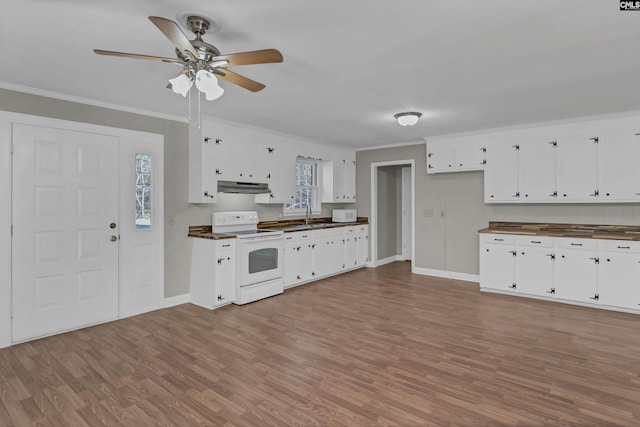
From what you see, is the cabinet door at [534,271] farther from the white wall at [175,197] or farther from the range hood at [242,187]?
the white wall at [175,197]

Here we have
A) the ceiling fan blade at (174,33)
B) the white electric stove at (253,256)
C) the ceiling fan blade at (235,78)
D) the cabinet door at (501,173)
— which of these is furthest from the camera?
the cabinet door at (501,173)

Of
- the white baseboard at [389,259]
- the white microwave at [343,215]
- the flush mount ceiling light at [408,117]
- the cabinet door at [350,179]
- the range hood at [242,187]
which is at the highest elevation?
the flush mount ceiling light at [408,117]

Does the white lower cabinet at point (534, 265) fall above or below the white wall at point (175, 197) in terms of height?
below

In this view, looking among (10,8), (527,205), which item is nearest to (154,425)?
(10,8)

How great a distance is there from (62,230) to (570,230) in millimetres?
6404

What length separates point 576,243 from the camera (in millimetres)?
4336

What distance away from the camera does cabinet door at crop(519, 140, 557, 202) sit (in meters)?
4.79

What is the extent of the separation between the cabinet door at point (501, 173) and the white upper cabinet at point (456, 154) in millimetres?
137

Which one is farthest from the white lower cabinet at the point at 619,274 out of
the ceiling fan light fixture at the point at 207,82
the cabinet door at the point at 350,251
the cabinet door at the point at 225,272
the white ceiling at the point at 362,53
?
the ceiling fan light fixture at the point at 207,82

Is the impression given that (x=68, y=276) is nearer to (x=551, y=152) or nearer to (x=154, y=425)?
(x=154, y=425)

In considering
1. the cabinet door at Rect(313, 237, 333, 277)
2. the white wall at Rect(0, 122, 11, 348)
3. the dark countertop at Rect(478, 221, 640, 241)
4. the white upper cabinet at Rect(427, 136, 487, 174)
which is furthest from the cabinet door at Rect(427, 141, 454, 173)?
the white wall at Rect(0, 122, 11, 348)

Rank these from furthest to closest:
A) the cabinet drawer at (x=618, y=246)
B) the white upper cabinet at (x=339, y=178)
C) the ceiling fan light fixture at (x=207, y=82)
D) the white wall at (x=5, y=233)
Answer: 1. the white upper cabinet at (x=339, y=178)
2. the cabinet drawer at (x=618, y=246)
3. the white wall at (x=5, y=233)
4. the ceiling fan light fixture at (x=207, y=82)

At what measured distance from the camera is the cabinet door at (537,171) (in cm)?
479

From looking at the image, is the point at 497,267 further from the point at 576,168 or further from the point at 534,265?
the point at 576,168
